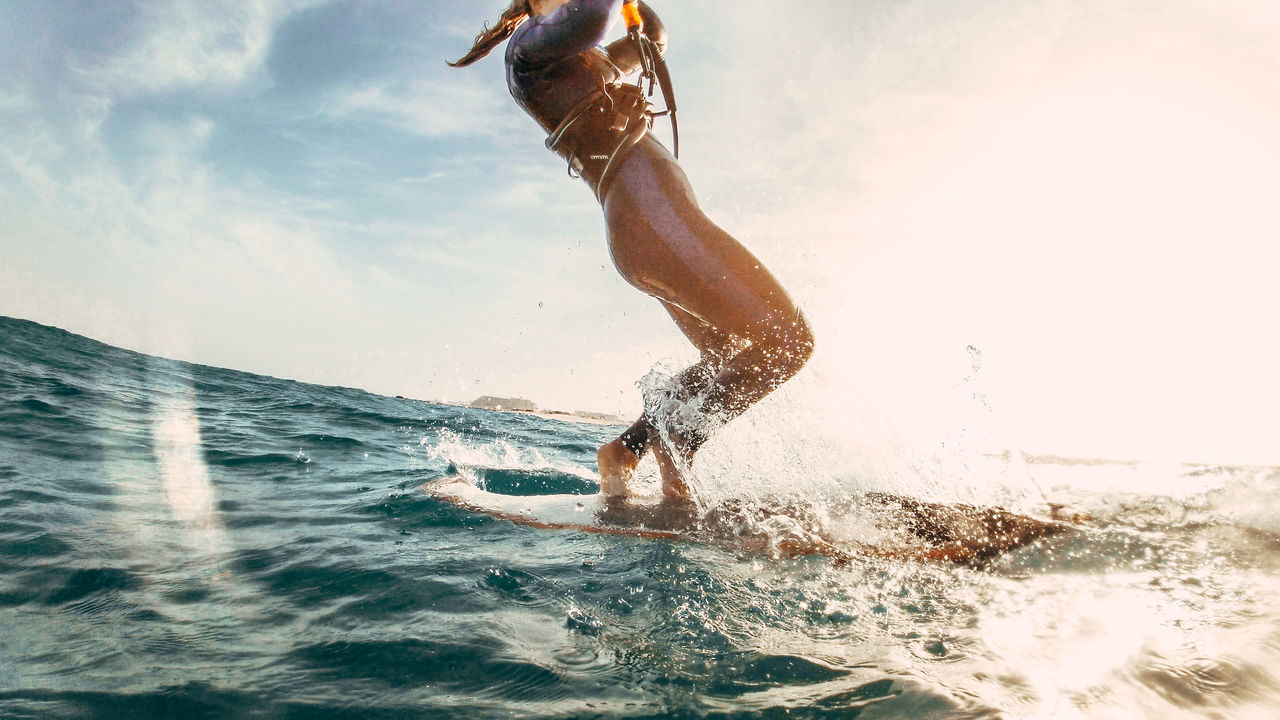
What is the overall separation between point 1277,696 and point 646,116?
2394 millimetres

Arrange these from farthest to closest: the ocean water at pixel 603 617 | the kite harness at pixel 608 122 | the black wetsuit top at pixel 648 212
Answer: the kite harness at pixel 608 122
the black wetsuit top at pixel 648 212
the ocean water at pixel 603 617

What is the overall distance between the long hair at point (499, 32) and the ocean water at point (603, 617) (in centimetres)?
204

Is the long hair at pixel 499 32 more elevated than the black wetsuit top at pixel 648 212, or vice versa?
the long hair at pixel 499 32

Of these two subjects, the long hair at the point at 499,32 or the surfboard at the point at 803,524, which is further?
the long hair at the point at 499,32

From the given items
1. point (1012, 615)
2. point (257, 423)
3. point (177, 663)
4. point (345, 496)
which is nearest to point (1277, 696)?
point (1012, 615)

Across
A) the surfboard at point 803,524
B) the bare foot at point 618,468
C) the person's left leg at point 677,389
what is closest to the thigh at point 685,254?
the person's left leg at point 677,389

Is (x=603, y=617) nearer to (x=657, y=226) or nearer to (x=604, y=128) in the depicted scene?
(x=657, y=226)

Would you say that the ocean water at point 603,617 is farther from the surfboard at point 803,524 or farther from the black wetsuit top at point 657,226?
the black wetsuit top at point 657,226

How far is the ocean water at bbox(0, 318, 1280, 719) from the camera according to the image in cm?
95

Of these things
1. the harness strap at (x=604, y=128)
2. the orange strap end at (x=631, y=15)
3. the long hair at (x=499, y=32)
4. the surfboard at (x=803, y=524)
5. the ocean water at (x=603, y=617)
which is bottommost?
the ocean water at (x=603, y=617)

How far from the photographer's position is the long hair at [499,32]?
2.48 meters

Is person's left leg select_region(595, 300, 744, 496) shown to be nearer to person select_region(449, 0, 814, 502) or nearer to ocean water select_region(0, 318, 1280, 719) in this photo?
person select_region(449, 0, 814, 502)

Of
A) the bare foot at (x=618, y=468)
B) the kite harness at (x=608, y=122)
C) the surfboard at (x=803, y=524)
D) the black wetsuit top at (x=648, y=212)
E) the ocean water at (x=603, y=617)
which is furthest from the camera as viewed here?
the bare foot at (x=618, y=468)

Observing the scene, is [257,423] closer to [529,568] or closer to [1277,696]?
[529,568]
